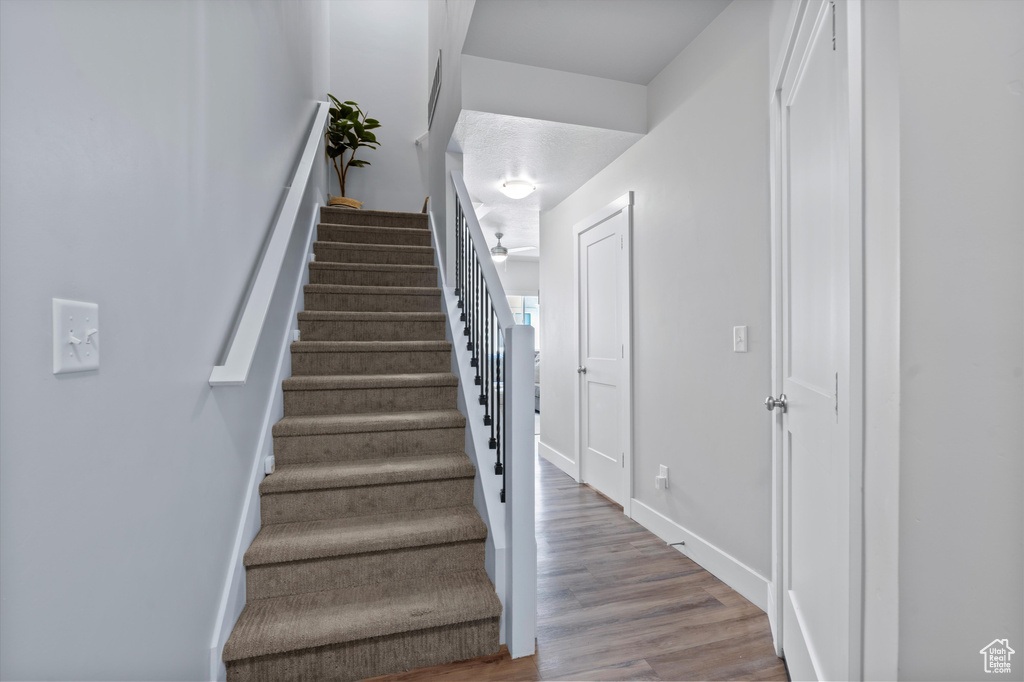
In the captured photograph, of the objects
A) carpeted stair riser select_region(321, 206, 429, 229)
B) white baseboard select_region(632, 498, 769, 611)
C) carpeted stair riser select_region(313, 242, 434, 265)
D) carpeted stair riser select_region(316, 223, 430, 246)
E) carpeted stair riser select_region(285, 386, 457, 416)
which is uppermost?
carpeted stair riser select_region(321, 206, 429, 229)

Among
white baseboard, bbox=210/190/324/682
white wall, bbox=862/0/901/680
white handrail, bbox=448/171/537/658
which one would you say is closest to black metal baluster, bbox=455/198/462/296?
white baseboard, bbox=210/190/324/682

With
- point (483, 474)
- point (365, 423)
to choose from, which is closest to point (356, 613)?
point (483, 474)

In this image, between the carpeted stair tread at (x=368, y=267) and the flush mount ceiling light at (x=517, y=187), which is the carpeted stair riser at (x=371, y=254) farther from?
the flush mount ceiling light at (x=517, y=187)

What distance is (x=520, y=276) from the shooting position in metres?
9.43

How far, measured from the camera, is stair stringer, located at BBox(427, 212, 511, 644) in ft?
5.65

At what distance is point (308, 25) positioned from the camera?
3316mm

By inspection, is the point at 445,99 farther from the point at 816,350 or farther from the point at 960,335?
the point at 960,335

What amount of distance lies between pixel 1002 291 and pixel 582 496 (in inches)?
120

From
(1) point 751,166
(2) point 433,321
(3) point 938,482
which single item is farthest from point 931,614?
(2) point 433,321

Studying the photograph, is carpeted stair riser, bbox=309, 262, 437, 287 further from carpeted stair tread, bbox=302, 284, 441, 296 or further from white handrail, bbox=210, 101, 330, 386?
white handrail, bbox=210, 101, 330, 386

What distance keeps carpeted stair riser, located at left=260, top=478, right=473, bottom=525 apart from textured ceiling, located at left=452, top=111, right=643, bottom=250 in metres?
1.93

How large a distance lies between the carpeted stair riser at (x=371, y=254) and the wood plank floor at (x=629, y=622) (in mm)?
2072

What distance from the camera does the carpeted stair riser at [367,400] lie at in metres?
2.29

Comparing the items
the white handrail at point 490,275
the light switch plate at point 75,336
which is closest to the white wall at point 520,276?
the white handrail at point 490,275
